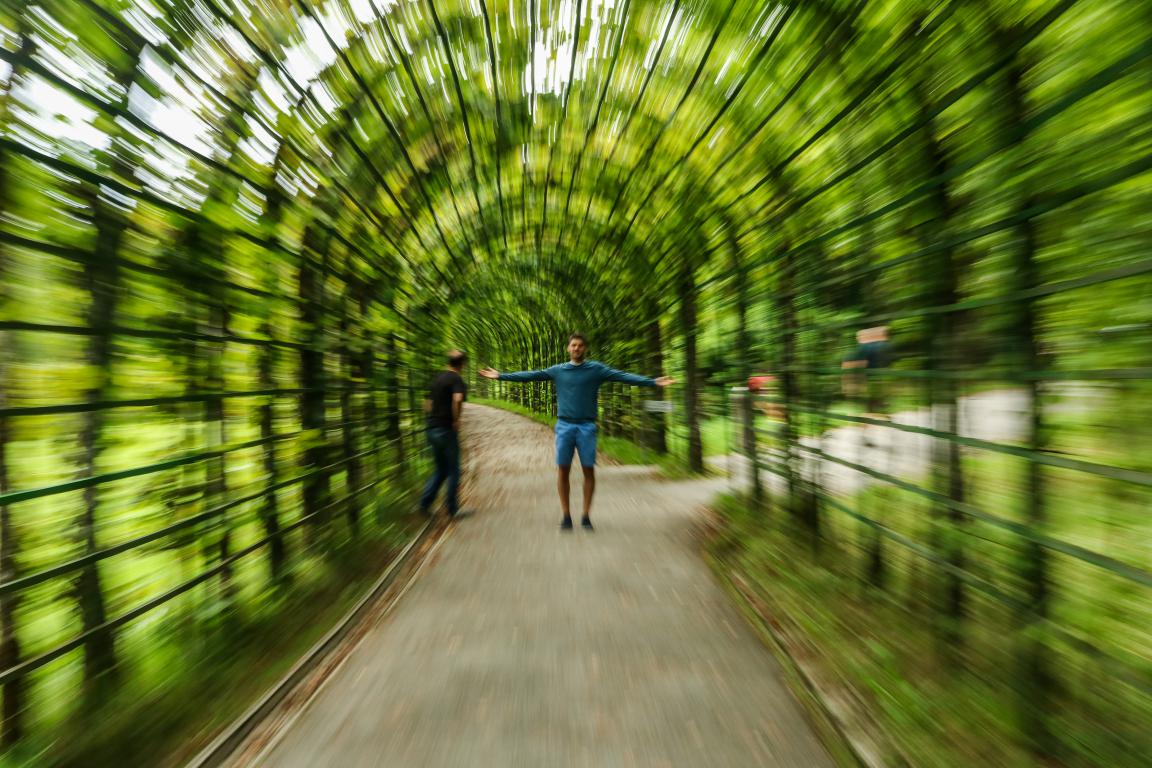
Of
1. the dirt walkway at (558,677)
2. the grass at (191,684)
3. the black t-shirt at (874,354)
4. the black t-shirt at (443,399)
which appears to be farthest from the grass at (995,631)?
the black t-shirt at (443,399)

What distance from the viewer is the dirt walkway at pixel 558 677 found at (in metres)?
2.44

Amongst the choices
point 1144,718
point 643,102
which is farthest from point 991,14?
point 643,102

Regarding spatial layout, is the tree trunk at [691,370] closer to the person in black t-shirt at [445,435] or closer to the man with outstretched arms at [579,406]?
the man with outstretched arms at [579,406]

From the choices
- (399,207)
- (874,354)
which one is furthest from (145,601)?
(399,207)

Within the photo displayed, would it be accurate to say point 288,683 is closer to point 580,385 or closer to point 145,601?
point 145,601

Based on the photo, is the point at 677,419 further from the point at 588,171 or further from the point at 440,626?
the point at 440,626

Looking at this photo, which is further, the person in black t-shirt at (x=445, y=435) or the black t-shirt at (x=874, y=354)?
the person in black t-shirt at (x=445, y=435)

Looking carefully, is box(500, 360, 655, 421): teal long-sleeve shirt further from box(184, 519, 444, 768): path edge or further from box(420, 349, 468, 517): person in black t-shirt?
box(184, 519, 444, 768): path edge

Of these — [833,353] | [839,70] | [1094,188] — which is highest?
[839,70]

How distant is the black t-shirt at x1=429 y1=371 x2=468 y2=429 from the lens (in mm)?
6809

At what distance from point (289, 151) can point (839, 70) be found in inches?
160

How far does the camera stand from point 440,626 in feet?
12.4

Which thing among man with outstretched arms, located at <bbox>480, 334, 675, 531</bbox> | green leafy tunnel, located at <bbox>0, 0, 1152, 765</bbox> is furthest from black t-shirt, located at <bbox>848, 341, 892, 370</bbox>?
man with outstretched arms, located at <bbox>480, 334, 675, 531</bbox>

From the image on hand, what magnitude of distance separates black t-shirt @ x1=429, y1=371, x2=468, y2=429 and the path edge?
2102 millimetres
